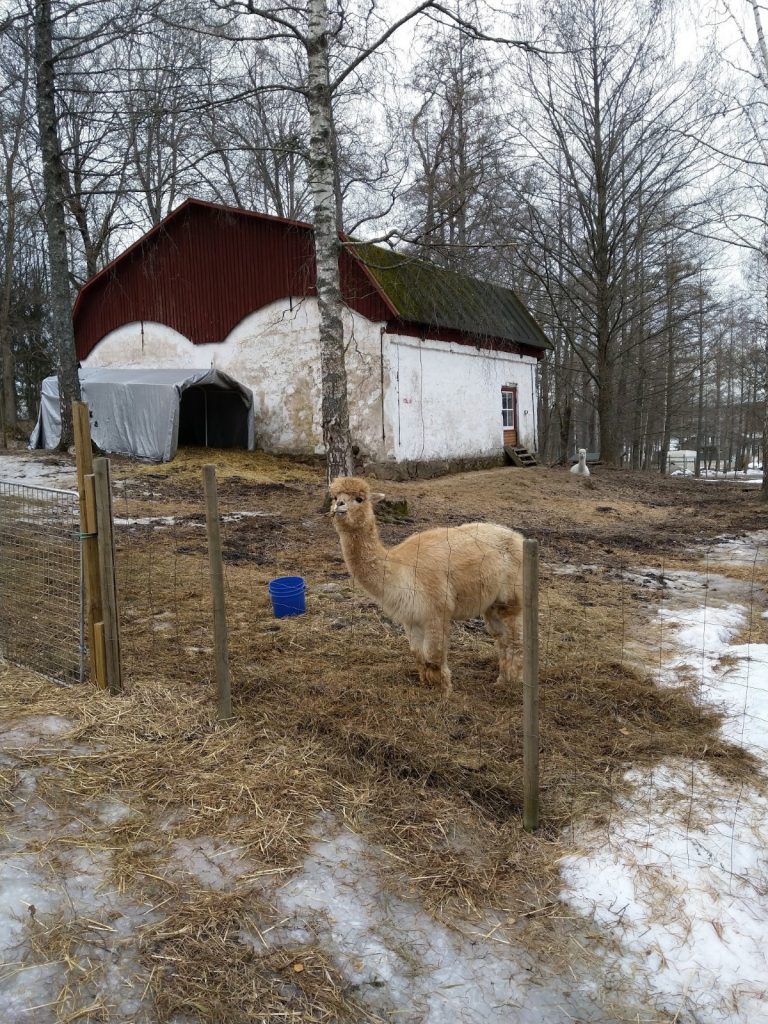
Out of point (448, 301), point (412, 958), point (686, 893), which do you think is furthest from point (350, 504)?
point (448, 301)

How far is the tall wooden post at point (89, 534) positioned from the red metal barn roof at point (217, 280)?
42.4 feet

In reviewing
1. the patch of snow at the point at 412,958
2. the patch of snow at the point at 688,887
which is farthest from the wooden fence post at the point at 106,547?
the patch of snow at the point at 688,887

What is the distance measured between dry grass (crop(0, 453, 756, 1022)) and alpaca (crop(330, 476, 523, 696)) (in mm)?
399

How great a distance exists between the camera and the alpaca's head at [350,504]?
4.34 meters

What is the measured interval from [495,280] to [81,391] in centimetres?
1735

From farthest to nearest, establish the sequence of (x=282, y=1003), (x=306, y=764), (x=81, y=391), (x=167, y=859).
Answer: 1. (x=81, y=391)
2. (x=306, y=764)
3. (x=167, y=859)
4. (x=282, y=1003)

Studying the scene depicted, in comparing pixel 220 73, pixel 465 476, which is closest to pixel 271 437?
pixel 465 476

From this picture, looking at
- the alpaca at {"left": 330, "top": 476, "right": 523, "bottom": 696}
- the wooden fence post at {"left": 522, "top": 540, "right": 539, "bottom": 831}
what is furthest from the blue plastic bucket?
the wooden fence post at {"left": 522, "top": 540, "right": 539, "bottom": 831}

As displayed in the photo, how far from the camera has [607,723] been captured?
4066 millimetres

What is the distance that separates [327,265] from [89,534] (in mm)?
7493

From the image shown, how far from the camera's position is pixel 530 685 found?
Result: 2.97 m

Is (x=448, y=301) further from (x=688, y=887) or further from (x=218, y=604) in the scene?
(x=688, y=887)

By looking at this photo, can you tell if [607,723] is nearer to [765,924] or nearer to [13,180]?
[765,924]

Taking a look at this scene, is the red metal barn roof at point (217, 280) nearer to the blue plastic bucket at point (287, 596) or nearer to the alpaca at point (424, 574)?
the blue plastic bucket at point (287, 596)
